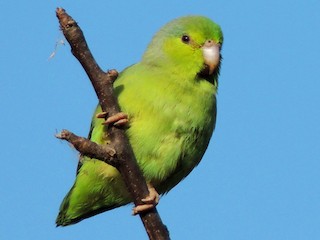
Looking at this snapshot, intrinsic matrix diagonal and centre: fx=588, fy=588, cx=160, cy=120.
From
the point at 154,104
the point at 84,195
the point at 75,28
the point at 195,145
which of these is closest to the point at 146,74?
the point at 154,104

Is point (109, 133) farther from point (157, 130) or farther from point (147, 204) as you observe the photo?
point (157, 130)

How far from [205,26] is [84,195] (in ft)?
4.99

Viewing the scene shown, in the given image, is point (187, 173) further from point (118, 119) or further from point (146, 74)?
point (118, 119)

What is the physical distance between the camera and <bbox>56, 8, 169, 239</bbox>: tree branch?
2.81m

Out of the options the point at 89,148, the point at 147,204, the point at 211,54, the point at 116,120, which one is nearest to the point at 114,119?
the point at 116,120

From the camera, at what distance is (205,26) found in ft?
13.9

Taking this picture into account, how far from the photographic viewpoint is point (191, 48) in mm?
4219

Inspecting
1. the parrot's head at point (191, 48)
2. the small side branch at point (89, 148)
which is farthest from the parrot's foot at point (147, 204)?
the parrot's head at point (191, 48)

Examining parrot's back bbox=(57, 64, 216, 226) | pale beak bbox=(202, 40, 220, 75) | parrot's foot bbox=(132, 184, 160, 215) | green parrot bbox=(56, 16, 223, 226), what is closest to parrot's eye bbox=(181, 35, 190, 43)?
Answer: green parrot bbox=(56, 16, 223, 226)

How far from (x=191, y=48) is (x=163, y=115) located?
0.63 meters

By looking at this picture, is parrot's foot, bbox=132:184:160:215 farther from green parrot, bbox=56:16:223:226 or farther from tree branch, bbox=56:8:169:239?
green parrot, bbox=56:16:223:226

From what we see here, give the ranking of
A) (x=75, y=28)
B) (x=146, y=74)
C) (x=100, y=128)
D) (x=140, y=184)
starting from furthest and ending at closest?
(x=146, y=74), (x=100, y=128), (x=140, y=184), (x=75, y=28)

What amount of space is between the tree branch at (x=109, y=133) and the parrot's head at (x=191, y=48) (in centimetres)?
118

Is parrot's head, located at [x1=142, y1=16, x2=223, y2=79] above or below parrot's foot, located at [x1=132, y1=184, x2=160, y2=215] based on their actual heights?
above
